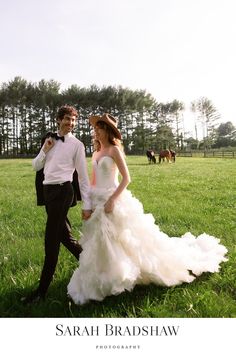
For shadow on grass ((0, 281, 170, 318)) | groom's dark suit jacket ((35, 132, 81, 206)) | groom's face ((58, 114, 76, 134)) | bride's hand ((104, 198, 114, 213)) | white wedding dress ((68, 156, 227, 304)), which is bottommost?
shadow on grass ((0, 281, 170, 318))

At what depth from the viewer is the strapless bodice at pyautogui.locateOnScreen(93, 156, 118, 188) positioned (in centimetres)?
488

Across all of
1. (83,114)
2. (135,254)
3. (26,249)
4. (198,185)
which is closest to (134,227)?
(135,254)

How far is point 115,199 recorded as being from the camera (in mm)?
4836

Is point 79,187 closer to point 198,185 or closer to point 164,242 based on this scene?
point 164,242

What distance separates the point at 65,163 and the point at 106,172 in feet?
1.76

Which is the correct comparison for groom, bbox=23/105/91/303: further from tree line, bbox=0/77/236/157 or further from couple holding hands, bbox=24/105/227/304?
tree line, bbox=0/77/236/157

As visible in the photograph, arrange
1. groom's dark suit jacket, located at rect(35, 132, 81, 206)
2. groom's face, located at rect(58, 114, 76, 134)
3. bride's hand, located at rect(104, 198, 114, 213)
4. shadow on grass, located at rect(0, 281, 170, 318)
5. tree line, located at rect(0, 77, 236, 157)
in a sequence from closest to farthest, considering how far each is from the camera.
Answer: shadow on grass, located at rect(0, 281, 170, 318) < bride's hand, located at rect(104, 198, 114, 213) < groom's face, located at rect(58, 114, 76, 134) < groom's dark suit jacket, located at rect(35, 132, 81, 206) < tree line, located at rect(0, 77, 236, 157)

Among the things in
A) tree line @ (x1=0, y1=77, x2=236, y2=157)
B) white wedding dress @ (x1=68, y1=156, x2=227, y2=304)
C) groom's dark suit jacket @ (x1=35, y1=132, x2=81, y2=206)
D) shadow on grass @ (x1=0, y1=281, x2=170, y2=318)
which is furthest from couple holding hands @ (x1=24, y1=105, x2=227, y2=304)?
tree line @ (x1=0, y1=77, x2=236, y2=157)

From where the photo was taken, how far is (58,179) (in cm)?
484

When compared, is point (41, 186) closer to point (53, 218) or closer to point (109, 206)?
point (53, 218)

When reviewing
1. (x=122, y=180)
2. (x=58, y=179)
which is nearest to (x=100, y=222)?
(x=122, y=180)

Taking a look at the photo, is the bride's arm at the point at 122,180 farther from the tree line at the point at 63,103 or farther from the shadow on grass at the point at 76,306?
the tree line at the point at 63,103

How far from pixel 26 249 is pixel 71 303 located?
226 cm

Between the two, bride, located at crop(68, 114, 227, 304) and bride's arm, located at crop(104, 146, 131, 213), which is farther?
bride's arm, located at crop(104, 146, 131, 213)
